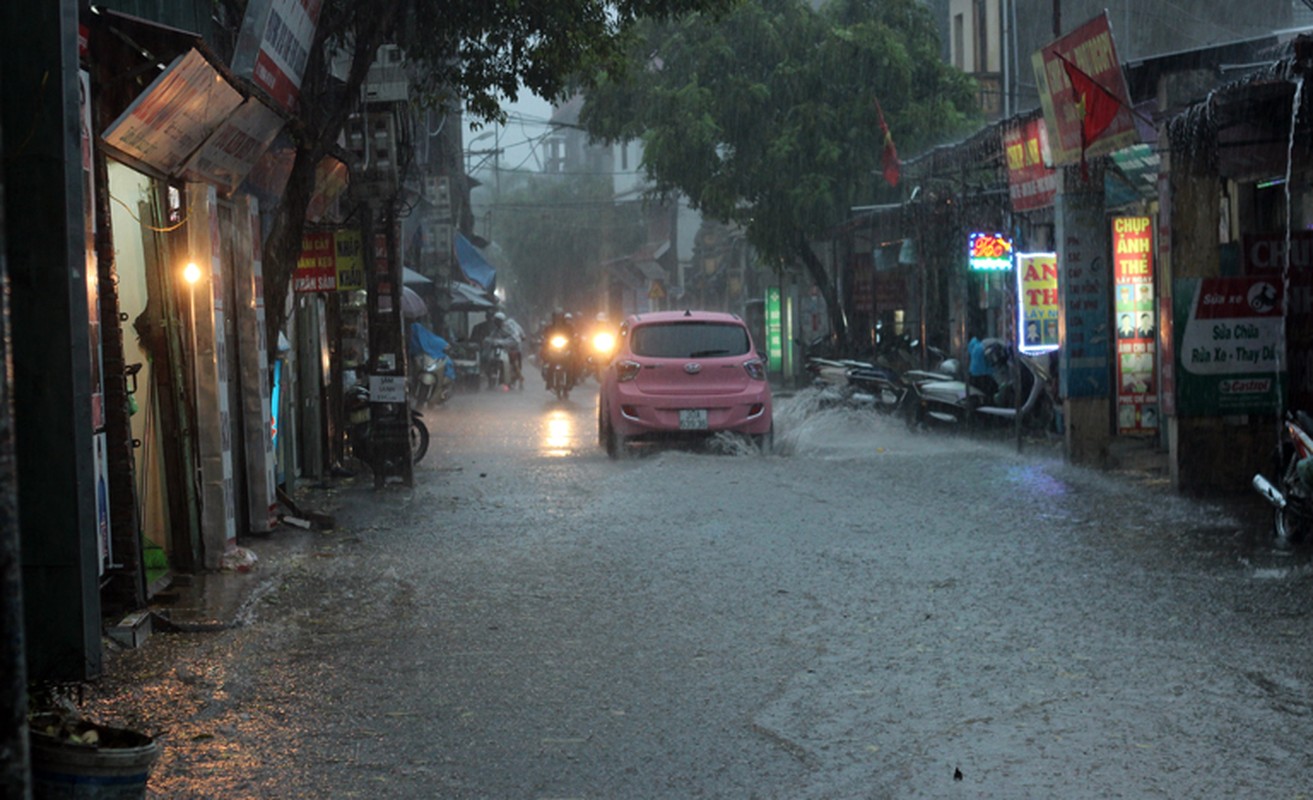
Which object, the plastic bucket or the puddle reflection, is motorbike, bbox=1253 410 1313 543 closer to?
the plastic bucket

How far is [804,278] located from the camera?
4262 cm

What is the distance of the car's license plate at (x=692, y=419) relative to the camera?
1652 cm

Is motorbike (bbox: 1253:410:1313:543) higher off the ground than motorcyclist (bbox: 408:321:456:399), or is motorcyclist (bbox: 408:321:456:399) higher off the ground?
motorcyclist (bbox: 408:321:456:399)

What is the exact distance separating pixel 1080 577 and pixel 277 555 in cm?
544

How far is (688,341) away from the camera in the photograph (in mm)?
16906

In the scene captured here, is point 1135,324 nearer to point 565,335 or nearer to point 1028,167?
point 1028,167

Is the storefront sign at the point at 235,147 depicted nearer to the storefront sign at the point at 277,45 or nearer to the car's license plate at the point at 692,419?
the storefront sign at the point at 277,45

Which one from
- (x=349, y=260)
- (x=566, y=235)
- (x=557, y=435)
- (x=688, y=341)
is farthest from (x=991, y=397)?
(x=566, y=235)

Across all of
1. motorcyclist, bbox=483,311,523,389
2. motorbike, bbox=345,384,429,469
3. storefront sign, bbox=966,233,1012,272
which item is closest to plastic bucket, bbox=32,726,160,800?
motorbike, bbox=345,384,429,469

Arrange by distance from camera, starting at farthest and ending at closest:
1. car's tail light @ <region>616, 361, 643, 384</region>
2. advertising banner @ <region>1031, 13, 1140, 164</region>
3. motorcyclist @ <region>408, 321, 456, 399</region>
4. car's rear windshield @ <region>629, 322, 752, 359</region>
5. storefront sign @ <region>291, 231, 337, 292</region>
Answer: motorcyclist @ <region>408, 321, 456, 399</region> → car's rear windshield @ <region>629, 322, 752, 359</region> → car's tail light @ <region>616, 361, 643, 384</region> → storefront sign @ <region>291, 231, 337, 292</region> → advertising banner @ <region>1031, 13, 1140, 164</region>

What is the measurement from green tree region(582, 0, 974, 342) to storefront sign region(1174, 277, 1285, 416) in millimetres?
18258

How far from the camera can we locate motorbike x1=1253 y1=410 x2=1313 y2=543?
9586mm

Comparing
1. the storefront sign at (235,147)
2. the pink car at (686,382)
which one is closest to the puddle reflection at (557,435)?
the pink car at (686,382)

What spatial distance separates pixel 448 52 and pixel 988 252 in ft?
31.1
